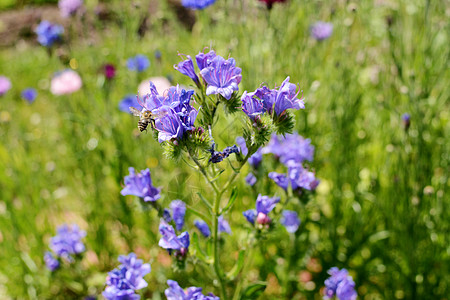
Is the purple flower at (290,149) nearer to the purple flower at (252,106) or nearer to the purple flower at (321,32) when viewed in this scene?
the purple flower at (252,106)

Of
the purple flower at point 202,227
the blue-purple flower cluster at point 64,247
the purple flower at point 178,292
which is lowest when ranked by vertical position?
the blue-purple flower cluster at point 64,247

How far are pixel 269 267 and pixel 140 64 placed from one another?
1673 mm

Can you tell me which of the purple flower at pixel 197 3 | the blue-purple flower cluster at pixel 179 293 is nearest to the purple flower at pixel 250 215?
the blue-purple flower cluster at pixel 179 293

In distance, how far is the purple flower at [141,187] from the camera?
4.59ft

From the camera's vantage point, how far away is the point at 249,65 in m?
2.44

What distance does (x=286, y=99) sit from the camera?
3.58 ft

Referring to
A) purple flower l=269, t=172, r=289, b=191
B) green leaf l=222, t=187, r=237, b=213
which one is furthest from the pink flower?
green leaf l=222, t=187, r=237, b=213

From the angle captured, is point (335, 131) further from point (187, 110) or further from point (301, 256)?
point (187, 110)

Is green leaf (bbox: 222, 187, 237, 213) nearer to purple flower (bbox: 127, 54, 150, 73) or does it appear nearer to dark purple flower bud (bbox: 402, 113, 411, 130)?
dark purple flower bud (bbox: 402, 113, 411, 130)

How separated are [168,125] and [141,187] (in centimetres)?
44

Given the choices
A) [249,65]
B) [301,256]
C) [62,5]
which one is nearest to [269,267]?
[301,256]

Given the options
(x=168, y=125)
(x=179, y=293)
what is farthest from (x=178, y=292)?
(x=168, y=125)

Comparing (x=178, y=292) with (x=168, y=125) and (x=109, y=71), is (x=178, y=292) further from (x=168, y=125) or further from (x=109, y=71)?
(x=109, y=71)

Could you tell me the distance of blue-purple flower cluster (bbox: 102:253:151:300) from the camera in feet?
4.06
